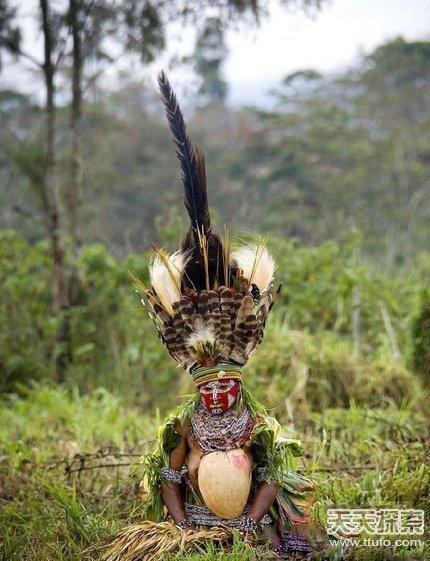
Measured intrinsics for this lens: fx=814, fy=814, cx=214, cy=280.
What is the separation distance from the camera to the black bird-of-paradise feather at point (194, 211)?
9.86ft

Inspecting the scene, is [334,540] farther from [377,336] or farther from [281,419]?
[377,336]

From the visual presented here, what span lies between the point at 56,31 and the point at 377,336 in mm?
4048

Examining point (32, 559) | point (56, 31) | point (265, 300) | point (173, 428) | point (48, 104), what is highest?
point (56, 31)

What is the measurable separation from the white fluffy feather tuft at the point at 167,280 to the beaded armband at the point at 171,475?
58cm

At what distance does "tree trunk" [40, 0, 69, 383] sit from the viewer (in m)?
7.18

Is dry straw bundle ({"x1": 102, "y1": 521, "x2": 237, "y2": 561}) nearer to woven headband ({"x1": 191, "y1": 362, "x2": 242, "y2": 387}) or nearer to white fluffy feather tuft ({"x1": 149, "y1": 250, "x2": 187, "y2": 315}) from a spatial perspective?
woven headband ({"x1": 191, "y1": 362, "x2": 242, "y2": 387})

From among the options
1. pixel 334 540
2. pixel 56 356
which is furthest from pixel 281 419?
pixel 56 356

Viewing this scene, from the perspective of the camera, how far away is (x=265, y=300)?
296 centimetres

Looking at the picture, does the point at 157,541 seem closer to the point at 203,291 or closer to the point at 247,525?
the point at 247,525

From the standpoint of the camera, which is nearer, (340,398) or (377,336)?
(340,398)

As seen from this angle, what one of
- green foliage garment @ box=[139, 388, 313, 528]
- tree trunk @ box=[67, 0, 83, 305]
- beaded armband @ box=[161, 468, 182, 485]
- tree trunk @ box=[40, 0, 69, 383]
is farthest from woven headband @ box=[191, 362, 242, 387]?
tree trunk @ box=[67, 0, 83, 305]

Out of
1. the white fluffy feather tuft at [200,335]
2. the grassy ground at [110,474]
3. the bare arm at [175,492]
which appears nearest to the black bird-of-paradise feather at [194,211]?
the white fluffy feather tuft at [200,335]

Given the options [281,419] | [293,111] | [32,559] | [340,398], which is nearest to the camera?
[32,559]

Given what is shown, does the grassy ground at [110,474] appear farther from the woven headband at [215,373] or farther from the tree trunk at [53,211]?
the tree trunk at [53,211]
